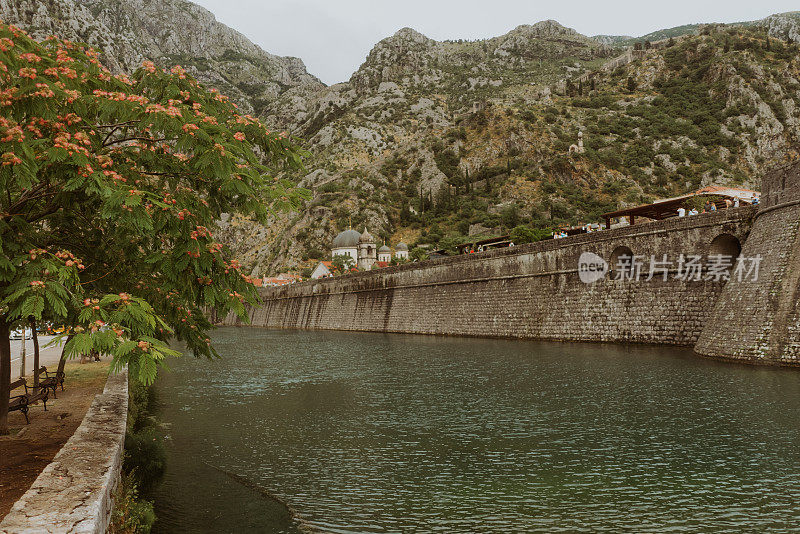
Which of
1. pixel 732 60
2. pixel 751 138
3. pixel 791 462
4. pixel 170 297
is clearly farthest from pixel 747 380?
pixel 732 60

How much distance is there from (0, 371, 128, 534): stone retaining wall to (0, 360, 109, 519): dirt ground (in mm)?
749

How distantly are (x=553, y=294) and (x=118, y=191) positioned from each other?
Result: 28372mm

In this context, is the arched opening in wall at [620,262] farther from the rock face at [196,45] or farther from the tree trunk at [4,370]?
the rock face at [196,45]

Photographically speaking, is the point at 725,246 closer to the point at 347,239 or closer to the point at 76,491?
the point at 76,491

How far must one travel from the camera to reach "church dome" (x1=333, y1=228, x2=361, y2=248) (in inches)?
3821

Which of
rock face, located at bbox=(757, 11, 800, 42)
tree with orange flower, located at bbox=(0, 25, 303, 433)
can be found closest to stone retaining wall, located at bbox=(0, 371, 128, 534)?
tree with orange flower, located at bbox=(0, 25, 303, 433)

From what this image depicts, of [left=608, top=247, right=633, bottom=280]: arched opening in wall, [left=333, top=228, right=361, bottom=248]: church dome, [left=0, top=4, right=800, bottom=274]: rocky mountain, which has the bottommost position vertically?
[left=608, top=247, right=633, bottom=280]: arched opening in wall

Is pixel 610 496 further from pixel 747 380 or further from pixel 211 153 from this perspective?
pixel 747 380

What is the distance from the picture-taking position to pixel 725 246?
922 inches

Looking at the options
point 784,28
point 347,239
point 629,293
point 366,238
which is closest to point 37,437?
point 629,293

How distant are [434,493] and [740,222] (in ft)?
67.7

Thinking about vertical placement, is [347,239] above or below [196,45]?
below

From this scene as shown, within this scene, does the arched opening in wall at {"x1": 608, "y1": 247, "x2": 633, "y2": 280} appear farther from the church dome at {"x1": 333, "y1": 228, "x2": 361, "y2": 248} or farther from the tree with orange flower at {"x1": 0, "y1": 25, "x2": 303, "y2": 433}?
the church dome at {"x1": 333, "y1": 228, "x2": 361, "y2": 248}

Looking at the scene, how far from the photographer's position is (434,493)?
8438 millimetres
